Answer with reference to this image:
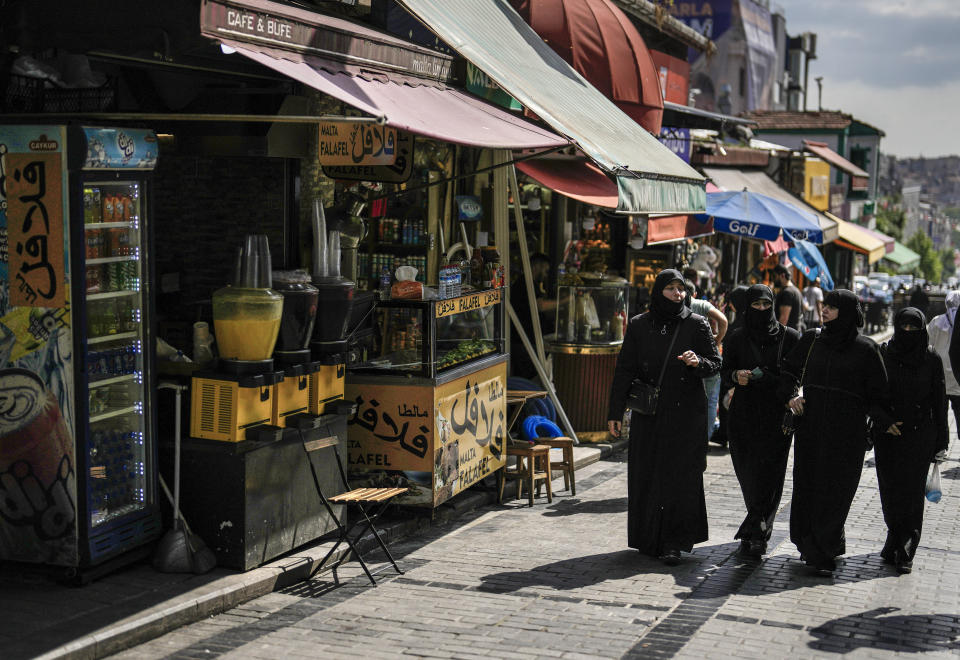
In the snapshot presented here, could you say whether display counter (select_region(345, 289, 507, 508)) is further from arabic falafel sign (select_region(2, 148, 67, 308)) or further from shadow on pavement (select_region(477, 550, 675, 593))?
arabic falafel sign (select_region(2, 148, 67, 308))

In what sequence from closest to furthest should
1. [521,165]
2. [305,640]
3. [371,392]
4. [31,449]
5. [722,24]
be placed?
[305,640], [31,449], [371,392], [521,165], [722,24]

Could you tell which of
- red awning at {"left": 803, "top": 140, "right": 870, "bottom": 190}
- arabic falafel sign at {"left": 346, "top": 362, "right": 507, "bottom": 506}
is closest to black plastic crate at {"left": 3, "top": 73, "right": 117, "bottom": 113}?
arabic falafel sign at {"left": 346, "top": 362, "right": 507, "bottom": 506}

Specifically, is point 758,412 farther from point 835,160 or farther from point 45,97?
point 835,160

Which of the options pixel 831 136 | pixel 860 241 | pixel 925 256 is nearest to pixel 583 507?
pixel 860 241

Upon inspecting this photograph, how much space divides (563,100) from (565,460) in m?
3.03

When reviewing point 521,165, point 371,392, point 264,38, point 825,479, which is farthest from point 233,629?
point 521,165

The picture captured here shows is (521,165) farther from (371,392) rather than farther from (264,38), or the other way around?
(264,38)

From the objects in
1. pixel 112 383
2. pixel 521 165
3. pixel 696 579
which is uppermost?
pixel 521 165

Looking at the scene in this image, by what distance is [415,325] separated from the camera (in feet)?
27.8

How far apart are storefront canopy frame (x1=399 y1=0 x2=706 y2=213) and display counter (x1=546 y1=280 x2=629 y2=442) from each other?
1.92 meters

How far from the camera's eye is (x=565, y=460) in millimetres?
10305

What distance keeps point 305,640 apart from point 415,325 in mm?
2889

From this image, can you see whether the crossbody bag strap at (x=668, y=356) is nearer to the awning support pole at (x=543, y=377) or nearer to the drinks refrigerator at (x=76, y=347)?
the awning support pole at (x=543, y=377)

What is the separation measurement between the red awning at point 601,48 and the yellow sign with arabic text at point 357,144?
4.61 meters
